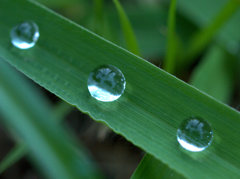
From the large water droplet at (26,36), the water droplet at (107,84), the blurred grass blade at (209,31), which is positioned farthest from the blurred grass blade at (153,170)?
the blurred grass blade at (209,31)

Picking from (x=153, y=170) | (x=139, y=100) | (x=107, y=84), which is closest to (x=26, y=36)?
(x=107, y=84)

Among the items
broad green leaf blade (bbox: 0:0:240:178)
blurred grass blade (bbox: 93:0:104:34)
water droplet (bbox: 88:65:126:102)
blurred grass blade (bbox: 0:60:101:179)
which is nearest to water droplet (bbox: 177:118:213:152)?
broad green leaf blade (bbox: 0:0:240:178)

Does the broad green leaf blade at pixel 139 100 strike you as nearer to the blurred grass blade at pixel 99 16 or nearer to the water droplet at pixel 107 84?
the water droplet at pixel 107 84

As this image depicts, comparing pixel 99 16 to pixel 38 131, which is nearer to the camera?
pixel 38 131

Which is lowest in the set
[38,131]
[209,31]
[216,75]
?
[38,131]

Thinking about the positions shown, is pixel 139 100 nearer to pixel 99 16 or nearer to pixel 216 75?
pixel 99 16

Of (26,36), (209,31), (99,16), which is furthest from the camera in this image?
(209,31)

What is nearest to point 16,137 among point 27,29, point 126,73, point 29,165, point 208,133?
point 29,165

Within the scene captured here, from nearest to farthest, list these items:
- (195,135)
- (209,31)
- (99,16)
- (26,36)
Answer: (195,135) → (26,36) → (99,16) → (209,31)
